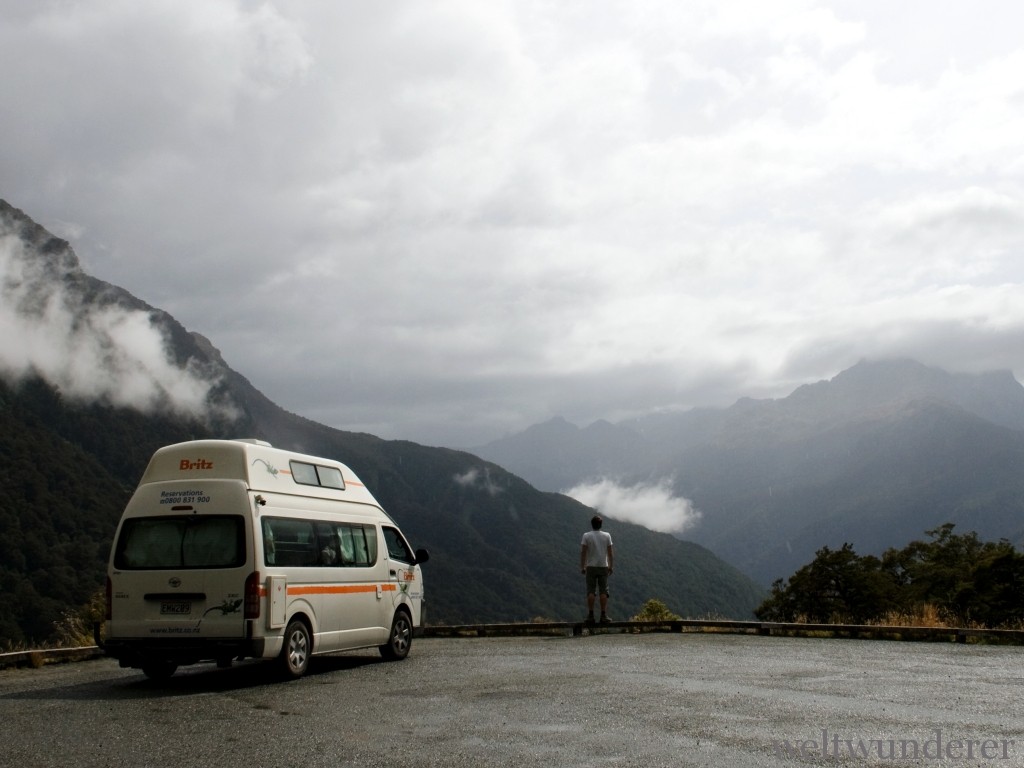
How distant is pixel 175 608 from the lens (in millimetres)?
11586

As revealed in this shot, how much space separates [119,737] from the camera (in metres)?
7.98

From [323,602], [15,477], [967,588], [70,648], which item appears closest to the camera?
[323,602]

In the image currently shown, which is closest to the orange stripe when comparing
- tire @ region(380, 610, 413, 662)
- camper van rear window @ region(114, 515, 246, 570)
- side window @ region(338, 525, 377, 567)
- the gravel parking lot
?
side window @ region(338, 525, 377, 567)

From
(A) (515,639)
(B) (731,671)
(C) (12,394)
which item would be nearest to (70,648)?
(A) (515,639)

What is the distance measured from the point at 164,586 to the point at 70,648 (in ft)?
17.1

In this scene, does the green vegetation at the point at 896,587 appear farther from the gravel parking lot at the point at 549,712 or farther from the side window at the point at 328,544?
the side window at the point at 328,544

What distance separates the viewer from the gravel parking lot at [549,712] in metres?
6.84

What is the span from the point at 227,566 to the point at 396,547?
4.14 metres

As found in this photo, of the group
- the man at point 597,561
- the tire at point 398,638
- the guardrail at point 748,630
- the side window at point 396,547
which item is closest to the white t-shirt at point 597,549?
the man at point 597,561

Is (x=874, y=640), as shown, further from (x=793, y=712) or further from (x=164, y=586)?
(x=164, y=586)

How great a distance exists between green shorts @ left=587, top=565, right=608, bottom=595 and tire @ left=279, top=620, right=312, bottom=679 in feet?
25.3

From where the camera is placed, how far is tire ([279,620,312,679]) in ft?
38.9

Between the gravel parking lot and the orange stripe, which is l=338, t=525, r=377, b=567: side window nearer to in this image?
the orange stripe
